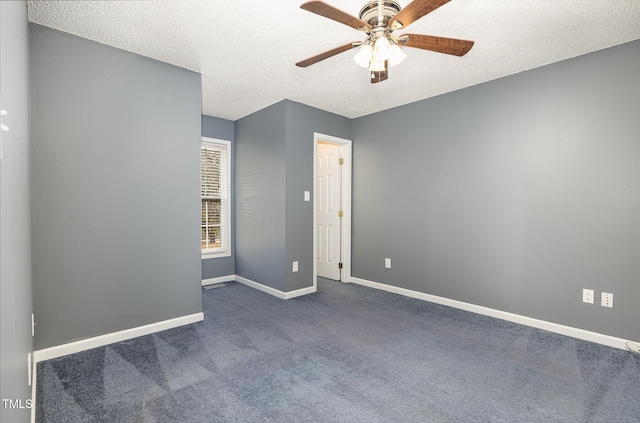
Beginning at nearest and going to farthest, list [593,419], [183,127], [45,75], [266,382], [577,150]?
1. [593,419]
2. [266,382]
3. [45,75]
4. [577,150]
5. [183,127]

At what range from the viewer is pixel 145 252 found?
9.18 feet

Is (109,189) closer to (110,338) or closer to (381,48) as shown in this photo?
(110,338)

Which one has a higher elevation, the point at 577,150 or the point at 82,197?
the point at 577,150

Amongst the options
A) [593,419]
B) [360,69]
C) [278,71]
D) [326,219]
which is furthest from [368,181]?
[593,419]

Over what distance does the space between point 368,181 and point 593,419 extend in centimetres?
333

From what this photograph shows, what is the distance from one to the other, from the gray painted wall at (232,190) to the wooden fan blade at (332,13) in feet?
11.0

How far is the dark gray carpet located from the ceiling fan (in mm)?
2077

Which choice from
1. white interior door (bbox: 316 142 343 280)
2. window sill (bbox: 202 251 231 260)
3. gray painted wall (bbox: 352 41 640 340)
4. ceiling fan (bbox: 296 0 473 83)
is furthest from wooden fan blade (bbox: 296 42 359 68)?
window sill (bbox: 202 251 231 260)

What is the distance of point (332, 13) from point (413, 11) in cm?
42

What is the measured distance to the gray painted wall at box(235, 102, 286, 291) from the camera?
13.0ft

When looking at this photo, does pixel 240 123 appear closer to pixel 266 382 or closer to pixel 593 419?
pixel 266 382

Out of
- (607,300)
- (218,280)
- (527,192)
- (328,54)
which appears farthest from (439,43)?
(218,280)

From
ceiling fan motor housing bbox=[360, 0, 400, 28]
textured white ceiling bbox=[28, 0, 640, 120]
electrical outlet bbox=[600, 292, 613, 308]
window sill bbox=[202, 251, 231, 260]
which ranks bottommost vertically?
electrical outlet bbox=[600, 292, 613, 308]

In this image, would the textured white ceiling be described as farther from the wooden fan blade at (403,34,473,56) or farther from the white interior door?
the white interior door
